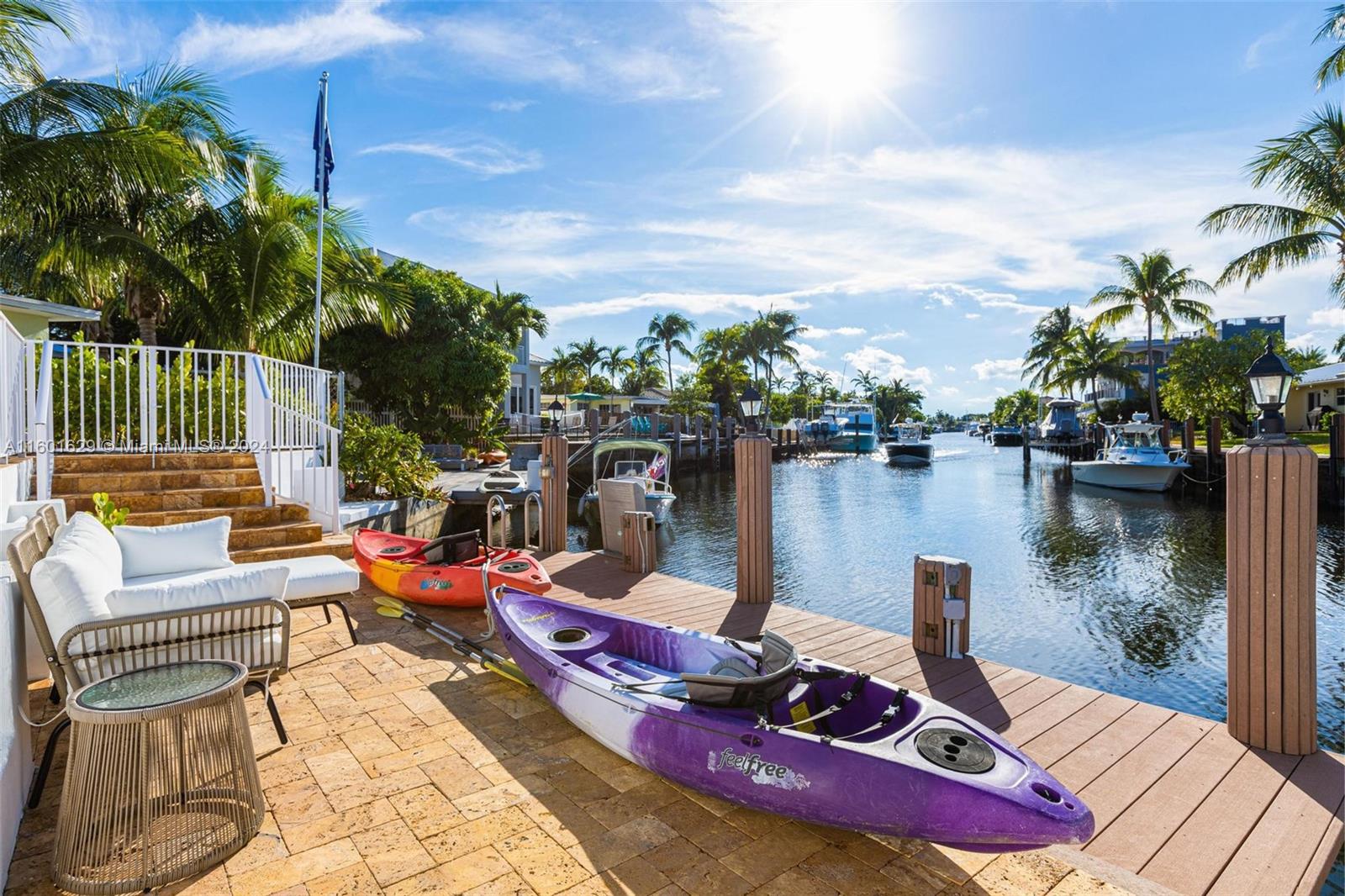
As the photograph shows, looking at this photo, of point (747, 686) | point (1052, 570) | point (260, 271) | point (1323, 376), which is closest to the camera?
point (747, 686)

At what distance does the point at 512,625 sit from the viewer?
4012mm

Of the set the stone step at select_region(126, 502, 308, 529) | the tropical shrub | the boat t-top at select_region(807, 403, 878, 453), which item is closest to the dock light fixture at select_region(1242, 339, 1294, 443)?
the stone step at select_region(126, 502, 308, 529)

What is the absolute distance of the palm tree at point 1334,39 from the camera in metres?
14.6

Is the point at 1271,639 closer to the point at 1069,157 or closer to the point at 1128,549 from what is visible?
the point at 1069,157

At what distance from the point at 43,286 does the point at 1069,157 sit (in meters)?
22.9

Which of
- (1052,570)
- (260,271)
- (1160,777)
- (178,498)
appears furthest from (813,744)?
(260,271)

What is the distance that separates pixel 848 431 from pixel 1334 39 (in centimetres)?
3967

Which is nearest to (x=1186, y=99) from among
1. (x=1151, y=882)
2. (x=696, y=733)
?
(x=1151, y=882)

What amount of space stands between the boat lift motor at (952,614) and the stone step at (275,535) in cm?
648

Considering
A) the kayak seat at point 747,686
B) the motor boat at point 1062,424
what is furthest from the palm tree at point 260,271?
the motor boat at point 1062,424

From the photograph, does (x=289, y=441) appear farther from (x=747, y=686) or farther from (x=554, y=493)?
(x=747, y=686)

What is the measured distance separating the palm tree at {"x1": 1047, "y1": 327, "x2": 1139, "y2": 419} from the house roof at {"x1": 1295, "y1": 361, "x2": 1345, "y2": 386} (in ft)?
32.4

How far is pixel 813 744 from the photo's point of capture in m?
2.45

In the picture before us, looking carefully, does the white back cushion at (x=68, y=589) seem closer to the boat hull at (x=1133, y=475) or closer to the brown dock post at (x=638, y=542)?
the brown dock post at (x=638, y=542)
